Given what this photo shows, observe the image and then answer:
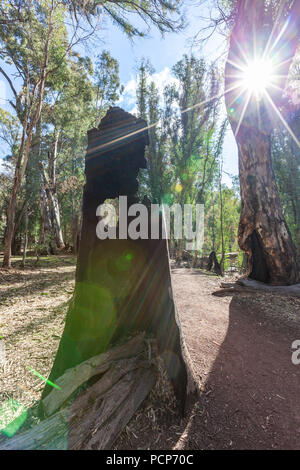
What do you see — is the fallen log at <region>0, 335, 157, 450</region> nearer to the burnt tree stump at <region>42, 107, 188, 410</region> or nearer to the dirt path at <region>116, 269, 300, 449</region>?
the dirt path at <region>116, 269, 300, 449</region>

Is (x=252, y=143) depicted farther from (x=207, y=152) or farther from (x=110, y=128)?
(x=207, y=152)

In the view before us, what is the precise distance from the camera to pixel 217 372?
219 cm

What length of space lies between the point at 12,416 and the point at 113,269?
61.1 inches

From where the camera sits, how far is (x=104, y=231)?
222cm

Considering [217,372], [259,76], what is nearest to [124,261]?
[217,372]

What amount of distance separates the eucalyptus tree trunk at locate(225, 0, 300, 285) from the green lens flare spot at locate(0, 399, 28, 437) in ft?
18.9

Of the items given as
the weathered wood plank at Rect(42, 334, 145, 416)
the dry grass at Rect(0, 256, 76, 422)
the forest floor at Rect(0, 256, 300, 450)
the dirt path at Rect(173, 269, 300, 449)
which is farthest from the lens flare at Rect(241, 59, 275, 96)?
the dry grass at Rect(0, 256, 76, 422)

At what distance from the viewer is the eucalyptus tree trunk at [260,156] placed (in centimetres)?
550

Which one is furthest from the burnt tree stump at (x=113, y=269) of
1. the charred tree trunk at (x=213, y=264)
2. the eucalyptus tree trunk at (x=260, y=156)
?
the charred tree trunk at (x=213, y=264)

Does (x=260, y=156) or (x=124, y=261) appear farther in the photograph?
(x=260, y=156)

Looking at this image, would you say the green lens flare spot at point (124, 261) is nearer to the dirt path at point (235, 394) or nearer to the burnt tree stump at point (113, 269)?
the burnt tree stump at point (113, 269)

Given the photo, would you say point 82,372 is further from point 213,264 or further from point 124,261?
point 213,264

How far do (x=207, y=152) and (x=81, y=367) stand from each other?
17064 mm

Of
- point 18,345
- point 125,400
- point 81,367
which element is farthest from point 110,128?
point 18,345
